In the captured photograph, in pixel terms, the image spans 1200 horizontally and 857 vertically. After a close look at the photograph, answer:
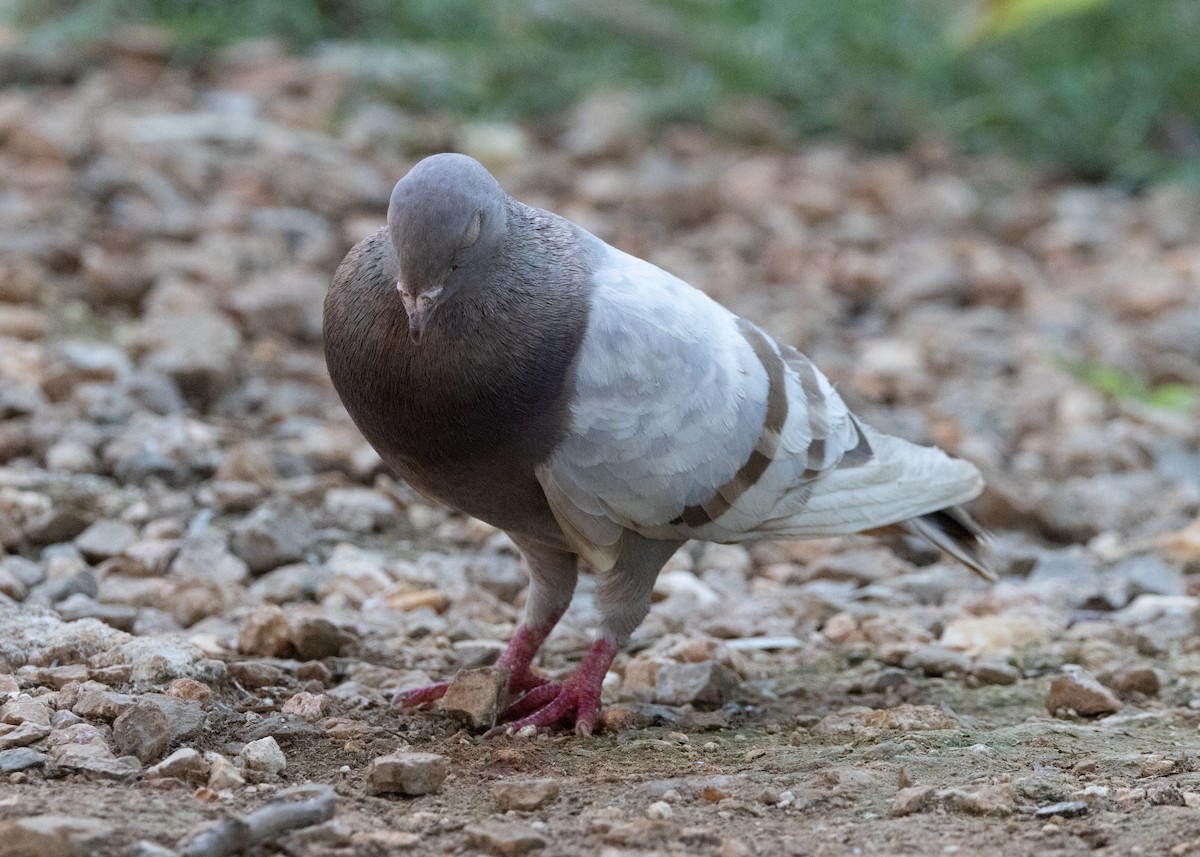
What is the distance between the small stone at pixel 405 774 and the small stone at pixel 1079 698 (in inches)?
71.8

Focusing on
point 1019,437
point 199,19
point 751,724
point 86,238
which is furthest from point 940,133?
point 751,724

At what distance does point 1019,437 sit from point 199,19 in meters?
6.35

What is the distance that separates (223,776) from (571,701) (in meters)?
1.11

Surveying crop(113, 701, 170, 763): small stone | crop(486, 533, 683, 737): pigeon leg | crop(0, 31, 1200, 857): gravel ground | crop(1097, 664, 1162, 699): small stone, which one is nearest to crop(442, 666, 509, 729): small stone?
crop(0, 31, 1200, 857): gravel ground

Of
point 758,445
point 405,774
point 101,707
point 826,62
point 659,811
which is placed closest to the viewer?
point 659,811

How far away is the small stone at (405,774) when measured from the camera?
3.03m

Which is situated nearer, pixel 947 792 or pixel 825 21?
pixel 947 792

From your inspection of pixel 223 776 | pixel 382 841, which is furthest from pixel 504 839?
pixel 223 776

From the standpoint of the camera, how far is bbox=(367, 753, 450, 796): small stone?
3025 millimetres

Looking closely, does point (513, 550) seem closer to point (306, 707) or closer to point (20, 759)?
point (306, 707)

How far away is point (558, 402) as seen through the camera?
351 centimetres

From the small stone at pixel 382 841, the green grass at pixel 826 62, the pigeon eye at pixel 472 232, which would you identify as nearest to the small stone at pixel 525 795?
the small stone at pixel 382 841

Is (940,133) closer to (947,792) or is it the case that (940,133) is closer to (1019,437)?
(1019,437)

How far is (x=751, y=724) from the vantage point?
391 cm
